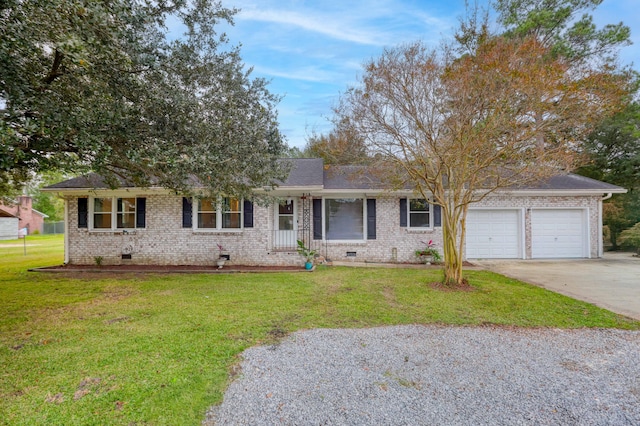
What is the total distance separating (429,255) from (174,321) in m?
8.77

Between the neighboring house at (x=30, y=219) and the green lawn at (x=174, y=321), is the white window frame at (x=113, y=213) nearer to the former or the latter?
the green lawn at (x=174, y=321)

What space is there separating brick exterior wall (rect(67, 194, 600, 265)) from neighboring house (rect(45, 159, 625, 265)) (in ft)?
0.12

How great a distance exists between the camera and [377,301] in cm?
639

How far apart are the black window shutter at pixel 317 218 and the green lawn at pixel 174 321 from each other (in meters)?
2.35

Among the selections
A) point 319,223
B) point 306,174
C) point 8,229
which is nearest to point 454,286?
point 319,223

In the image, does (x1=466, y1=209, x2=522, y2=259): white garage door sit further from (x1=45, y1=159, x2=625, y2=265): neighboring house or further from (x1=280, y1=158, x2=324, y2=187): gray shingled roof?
(x1=280, y1=158, x2=324, y2=187): gray shingled roof

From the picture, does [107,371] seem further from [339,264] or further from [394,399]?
[339,264]

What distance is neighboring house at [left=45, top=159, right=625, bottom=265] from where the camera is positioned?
10875 mm

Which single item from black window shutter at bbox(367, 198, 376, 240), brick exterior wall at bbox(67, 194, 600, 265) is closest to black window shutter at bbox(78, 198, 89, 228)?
brick exterior wall at bbox(67, 194, 600, 265)

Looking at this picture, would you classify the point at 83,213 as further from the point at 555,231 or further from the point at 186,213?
the point at 555,231

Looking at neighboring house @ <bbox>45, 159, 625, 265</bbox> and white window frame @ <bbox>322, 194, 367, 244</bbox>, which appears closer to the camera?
neighboring house @ <bbox>45, 159, 625, 265</bbox>

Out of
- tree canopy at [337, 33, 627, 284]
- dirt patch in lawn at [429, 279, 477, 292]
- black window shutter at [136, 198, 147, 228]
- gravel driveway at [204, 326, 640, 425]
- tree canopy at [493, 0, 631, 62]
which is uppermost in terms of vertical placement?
tree canopy at [493, 0, 631, 62]

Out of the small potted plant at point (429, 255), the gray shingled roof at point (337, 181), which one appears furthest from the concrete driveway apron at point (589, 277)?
the gray shingled roof at point (337, 181)

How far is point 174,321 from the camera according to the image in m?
5.16
